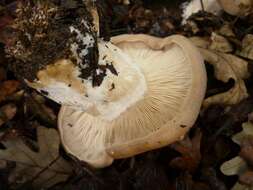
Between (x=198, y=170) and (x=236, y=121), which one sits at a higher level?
(x=236, y=121)

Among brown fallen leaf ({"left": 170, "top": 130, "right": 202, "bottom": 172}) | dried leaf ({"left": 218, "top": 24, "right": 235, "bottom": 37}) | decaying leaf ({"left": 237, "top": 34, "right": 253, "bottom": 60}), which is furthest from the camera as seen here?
dried leaf ({"left": 218, "top": 24, "right": 235, "bottom": 37})

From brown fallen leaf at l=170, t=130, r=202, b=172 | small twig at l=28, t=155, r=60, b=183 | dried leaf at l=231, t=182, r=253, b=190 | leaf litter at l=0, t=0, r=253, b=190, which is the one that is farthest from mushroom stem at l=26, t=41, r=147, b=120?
dried leaf at l=231, t=182, r=253, b=190

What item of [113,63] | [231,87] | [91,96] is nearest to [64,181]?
[91,96]

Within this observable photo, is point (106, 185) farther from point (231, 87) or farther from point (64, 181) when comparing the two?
point (231, 87)

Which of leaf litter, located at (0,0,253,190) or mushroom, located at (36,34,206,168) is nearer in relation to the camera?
mushroom, located at (36,34,206,168)

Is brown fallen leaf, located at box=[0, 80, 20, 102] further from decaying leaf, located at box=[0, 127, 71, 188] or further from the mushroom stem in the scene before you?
the mushroom stem

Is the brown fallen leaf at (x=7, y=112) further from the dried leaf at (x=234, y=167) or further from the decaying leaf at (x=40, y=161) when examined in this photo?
the dried leaf at (x=234, y=167)

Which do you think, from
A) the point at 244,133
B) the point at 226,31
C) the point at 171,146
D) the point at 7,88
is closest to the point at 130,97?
the point at 171,146
